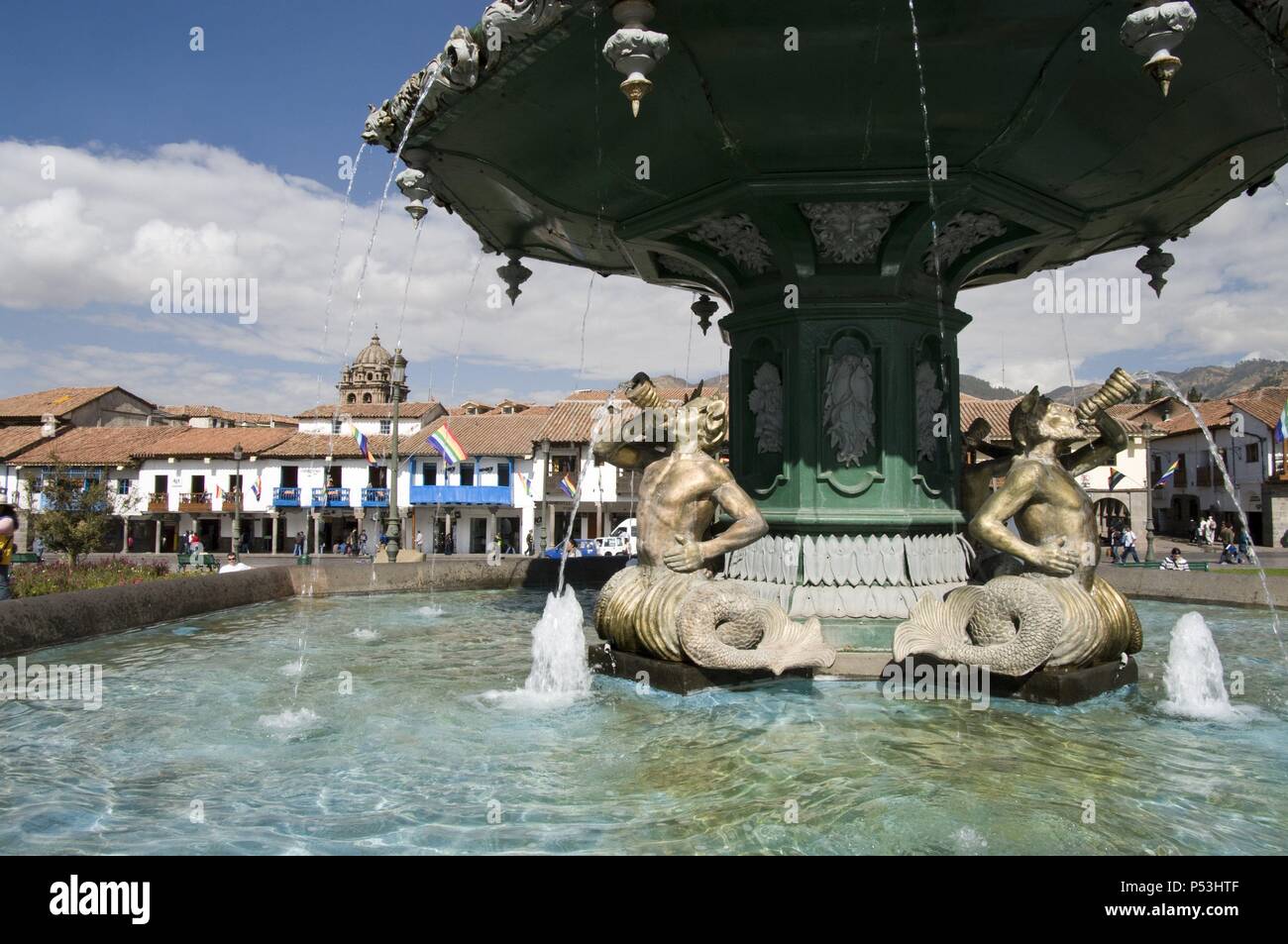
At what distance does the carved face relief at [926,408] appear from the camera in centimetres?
797

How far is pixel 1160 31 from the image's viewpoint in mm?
4645

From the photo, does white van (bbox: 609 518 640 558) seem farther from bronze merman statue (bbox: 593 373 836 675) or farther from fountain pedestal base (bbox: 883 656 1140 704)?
fountain pedestal base (bbox: 883 656 1140 704)

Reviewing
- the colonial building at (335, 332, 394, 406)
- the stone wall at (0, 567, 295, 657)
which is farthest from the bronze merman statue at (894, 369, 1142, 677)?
the colonial building at (335, 332, 394, 406)

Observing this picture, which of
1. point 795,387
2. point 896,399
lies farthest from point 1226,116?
point 795,387

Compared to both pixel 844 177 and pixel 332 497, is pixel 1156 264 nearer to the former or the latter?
pixel 844 177

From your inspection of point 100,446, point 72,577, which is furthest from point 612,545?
point 100,446

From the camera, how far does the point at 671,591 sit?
6559 mm

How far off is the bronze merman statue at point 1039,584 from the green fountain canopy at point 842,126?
1962mm

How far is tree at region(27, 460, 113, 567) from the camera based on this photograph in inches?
796

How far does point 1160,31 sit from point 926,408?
3.87 metres

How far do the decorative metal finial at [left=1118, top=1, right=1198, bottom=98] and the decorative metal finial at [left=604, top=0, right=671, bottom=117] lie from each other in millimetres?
2531

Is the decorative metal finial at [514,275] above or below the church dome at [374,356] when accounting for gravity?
below

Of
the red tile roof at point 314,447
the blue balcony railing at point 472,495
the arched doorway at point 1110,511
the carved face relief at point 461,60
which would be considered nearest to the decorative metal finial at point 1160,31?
the carved face relief at point 461,60

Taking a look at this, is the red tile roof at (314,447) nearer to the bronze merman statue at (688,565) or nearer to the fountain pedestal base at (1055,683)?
the bronze merman statue at (688,565)
